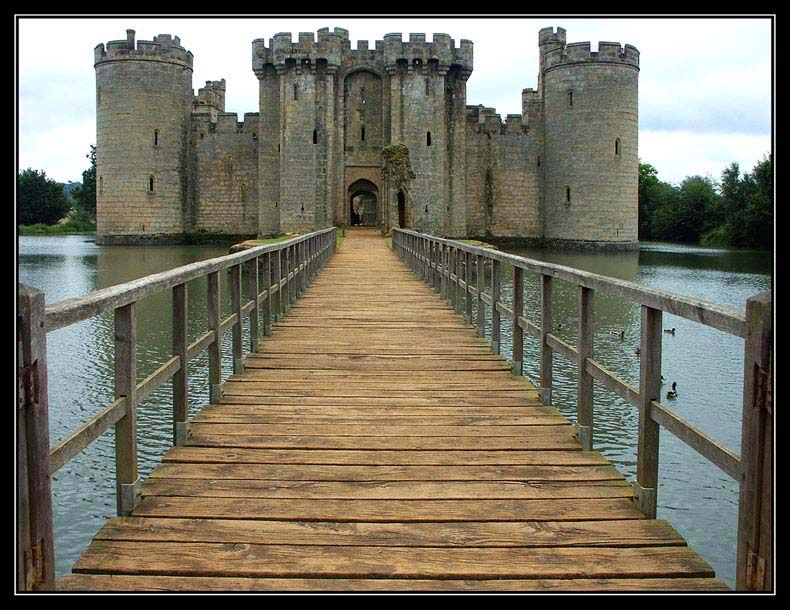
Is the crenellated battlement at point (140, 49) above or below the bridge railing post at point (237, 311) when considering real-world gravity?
above

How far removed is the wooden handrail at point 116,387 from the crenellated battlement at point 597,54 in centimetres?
3273

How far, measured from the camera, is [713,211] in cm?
4984

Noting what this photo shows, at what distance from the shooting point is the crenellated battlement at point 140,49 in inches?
1449

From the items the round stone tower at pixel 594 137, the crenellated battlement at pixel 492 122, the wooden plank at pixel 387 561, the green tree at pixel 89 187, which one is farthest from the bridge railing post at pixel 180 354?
the green tree at pixel 89 187

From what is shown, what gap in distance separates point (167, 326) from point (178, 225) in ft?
86.1

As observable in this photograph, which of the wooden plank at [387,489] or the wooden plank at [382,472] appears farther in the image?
the wooden plank at [382,472]

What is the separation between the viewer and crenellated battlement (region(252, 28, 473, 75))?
116 ft

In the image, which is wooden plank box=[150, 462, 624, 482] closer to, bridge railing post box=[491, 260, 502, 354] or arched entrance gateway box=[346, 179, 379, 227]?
bridge railing post box=[491, 260, 502, 354]

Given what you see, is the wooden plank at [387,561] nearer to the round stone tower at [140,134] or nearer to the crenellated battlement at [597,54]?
the crenellated battlement at [597,54]


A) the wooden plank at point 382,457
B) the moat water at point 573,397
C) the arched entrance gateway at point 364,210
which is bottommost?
the moat water at point 573,397

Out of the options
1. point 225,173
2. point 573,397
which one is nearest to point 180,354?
point 573,397

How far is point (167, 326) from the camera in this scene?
45.9 ft

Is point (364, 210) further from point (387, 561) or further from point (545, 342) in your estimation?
point (387, 561)

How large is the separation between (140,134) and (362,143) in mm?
9622
